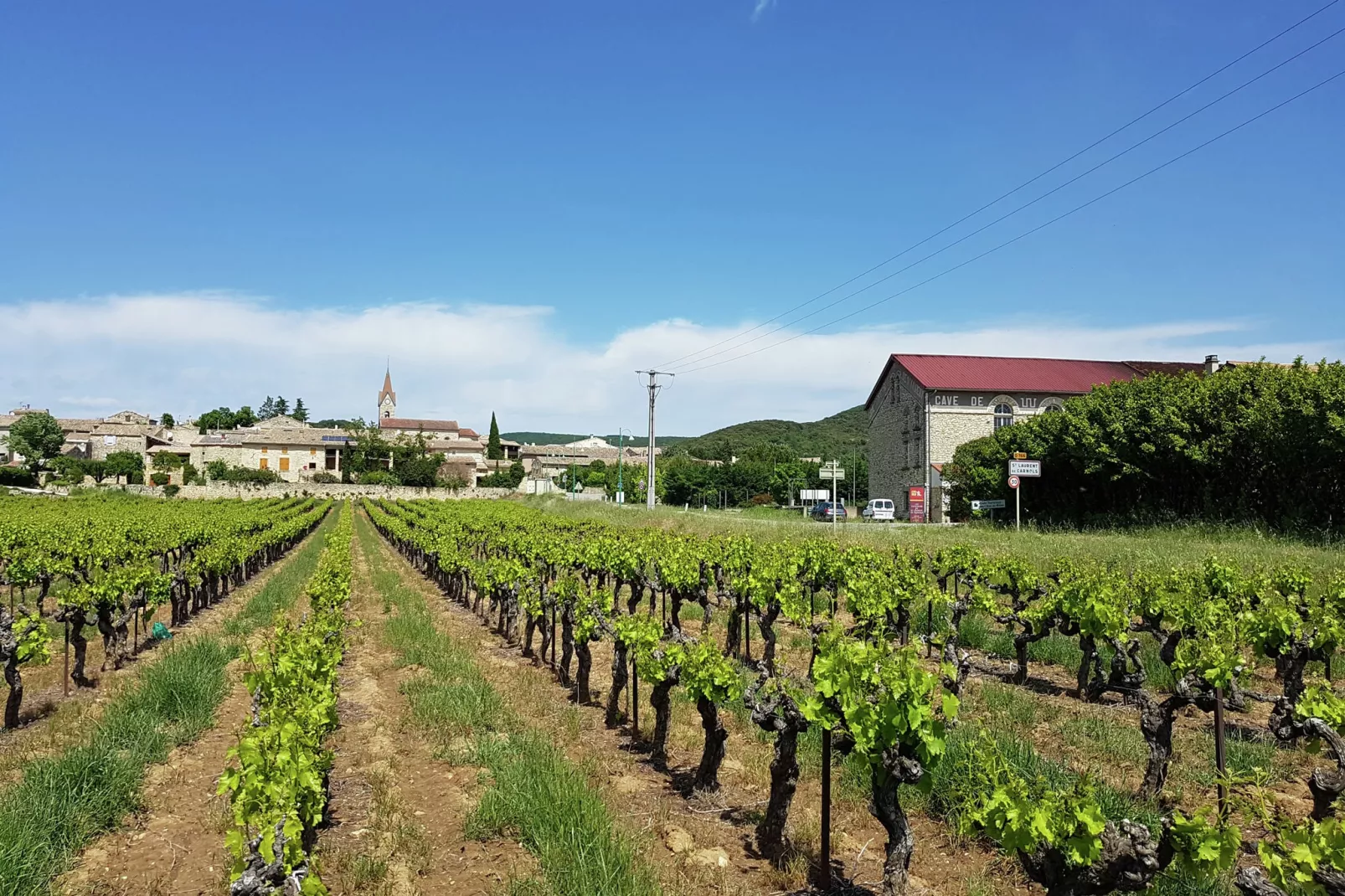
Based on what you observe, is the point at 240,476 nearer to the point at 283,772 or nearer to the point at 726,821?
the point at 283,772

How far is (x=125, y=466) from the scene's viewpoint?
94000 millimetres

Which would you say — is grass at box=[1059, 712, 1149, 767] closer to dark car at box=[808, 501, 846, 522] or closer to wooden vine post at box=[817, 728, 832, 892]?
wooden vine post at box=[817, 728, 832, 892]

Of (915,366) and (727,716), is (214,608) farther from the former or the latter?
(915,366)

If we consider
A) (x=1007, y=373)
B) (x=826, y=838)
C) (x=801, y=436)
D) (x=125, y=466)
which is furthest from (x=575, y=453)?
(x=826, y=838)

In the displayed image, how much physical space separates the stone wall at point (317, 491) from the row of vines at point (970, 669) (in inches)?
2440

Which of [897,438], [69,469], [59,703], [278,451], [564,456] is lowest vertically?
[59,703]

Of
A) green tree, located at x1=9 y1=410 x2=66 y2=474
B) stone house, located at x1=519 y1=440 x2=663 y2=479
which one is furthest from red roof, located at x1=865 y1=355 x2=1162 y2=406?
green tree, located at x1=9 y1=410 x2=66 y2=474

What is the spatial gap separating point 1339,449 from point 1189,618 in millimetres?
17196

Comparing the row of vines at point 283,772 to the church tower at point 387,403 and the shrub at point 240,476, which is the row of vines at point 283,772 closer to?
the shrub at point 240,476

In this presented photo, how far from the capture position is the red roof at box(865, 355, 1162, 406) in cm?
5216

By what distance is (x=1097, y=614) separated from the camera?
1021cm

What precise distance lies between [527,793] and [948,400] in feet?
159

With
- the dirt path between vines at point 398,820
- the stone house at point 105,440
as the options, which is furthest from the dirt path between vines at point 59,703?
the stone house at point 105,440

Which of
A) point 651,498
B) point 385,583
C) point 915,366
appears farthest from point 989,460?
point 385,583
